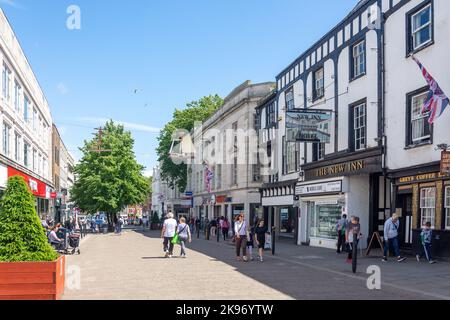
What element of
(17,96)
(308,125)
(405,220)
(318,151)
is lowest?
(405,220)

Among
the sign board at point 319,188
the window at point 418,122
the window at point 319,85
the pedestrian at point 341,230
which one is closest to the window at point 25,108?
the sign board at point 319,188

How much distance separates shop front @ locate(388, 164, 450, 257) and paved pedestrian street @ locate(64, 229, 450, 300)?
3.67 ft

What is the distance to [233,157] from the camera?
45.1m

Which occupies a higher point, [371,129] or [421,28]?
[421,28]

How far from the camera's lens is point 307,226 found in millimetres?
29109

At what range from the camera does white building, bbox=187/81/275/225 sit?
41.2 meters

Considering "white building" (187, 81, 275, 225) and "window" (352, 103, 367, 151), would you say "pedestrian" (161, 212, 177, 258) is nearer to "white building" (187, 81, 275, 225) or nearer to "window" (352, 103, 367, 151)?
"window" (352, 103, 367, 151)

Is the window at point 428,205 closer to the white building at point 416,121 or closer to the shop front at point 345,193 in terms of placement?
the white building at point 416,121

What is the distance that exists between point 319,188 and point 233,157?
18776mm

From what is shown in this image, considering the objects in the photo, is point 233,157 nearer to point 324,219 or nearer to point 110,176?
point 110,176

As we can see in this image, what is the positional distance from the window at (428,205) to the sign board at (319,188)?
5.38 meters

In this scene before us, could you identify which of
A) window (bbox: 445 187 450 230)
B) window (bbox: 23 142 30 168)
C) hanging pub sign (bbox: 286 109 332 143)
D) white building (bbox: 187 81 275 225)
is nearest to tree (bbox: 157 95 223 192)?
white building (bbox: 187 81 275 225)

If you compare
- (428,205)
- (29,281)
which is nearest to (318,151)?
(428,205)
